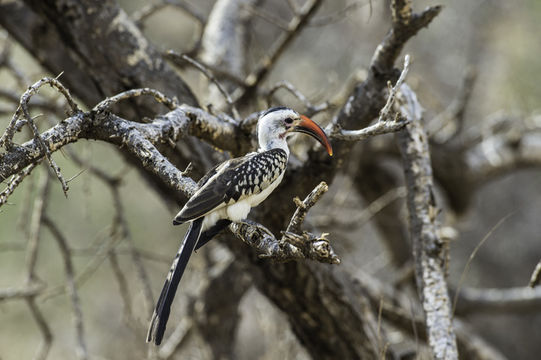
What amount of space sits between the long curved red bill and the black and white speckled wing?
0.14 m

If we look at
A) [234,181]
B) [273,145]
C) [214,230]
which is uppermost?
[273,145]

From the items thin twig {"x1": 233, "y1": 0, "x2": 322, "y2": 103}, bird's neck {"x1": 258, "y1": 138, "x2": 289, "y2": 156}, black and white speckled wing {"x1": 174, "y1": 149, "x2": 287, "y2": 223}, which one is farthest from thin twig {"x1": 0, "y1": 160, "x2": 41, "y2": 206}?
thin twig {"x1": 233, "y1": 0, "x2": 322, "y2": 103}

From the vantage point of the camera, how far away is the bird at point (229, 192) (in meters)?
1.65

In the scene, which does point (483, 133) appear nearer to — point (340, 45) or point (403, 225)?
point (403, 225)

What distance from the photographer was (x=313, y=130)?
221 cm

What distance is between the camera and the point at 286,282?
262 centimetres

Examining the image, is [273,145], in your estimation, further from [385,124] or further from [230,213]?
[385,124]

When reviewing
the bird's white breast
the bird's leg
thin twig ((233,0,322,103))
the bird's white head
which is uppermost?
thin twig ((233,0,322,103))

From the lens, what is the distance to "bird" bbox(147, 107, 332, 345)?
165 centimetres

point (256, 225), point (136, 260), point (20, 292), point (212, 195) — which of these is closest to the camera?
point (256, 225)

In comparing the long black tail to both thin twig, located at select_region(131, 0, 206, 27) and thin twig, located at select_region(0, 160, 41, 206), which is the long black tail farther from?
thin twig, located at select_region(131, 0, 206, 27)

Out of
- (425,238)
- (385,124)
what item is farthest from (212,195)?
(425,238)

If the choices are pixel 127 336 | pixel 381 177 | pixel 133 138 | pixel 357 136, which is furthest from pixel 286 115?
pixel 127 336

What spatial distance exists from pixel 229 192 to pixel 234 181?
0.18 feet
